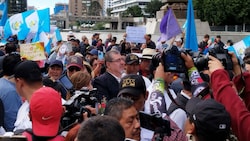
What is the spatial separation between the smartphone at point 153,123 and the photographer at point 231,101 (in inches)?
15.6

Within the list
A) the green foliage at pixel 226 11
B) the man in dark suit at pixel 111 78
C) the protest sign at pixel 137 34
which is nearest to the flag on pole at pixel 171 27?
the protest sign at pixel 137 34

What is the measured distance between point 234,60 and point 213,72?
0.35 metres

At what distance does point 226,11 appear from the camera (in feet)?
170

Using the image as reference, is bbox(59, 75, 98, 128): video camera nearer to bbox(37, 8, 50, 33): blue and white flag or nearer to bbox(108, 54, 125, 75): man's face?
bbox(108, 54, 125, 75): man's face

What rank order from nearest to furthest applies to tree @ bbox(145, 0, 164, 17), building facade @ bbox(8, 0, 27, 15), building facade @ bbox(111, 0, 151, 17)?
building facade @ bbox(8, 0, 27, 15)
tree @ bbox(145, 0, 164, 17)
building facade @ bbox(111, 0, 151, 17)

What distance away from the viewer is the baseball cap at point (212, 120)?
2707 millimetres

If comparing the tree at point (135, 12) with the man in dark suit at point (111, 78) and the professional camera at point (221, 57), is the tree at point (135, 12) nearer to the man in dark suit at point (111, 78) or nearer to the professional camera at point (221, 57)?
the man in dark suit at point (111, 78)

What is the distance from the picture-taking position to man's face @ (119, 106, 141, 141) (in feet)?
10.4

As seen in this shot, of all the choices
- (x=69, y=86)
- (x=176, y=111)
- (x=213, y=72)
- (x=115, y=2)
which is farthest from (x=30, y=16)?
(x=115, y=2)

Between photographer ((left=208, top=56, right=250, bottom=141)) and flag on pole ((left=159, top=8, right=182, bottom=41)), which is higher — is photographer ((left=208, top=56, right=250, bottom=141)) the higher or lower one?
the lower one

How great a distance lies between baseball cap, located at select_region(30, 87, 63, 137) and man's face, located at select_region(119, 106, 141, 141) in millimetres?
487

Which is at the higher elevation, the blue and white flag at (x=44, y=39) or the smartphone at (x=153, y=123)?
the blue and white flag at (x=44, y=39)

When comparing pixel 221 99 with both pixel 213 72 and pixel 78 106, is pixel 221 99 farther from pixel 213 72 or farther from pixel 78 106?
pixel 78 106

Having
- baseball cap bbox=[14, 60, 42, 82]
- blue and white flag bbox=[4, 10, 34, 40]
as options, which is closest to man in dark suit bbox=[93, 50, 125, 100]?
baseball cap bbox=[14, 60, 42, 82]
